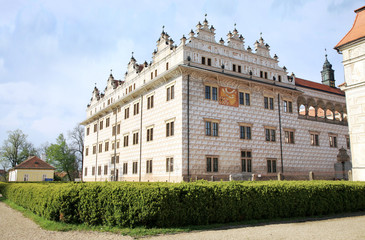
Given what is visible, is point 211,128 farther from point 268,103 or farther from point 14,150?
point 14,150

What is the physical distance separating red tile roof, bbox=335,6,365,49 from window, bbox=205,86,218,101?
35.6 ft

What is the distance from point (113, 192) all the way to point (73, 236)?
1.86 m

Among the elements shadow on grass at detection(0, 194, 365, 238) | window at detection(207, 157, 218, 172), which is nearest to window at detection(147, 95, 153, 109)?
window at detection(207, 157, 218, 172)

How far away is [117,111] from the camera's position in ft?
130

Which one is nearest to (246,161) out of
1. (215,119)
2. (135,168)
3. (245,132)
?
(245,132)

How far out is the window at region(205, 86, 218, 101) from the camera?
28.0 meters

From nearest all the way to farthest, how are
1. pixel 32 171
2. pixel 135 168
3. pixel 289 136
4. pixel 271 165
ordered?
1. pixel 271 165
2. pixel 135 168
3. pixel 289 136
4. pixel 32 171

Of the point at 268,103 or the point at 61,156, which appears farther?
the point at 61,156

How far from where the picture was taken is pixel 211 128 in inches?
1083

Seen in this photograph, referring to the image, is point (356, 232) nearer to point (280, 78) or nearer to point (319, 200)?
point (319, 200)

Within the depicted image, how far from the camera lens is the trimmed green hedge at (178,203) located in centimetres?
989

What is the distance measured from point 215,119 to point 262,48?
11.5m

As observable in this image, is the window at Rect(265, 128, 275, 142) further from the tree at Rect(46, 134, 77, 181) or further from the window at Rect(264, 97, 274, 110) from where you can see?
the tree at Rect(46, 134, 77, 181)

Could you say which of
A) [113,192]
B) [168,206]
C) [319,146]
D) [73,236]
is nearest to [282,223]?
[168,206]
